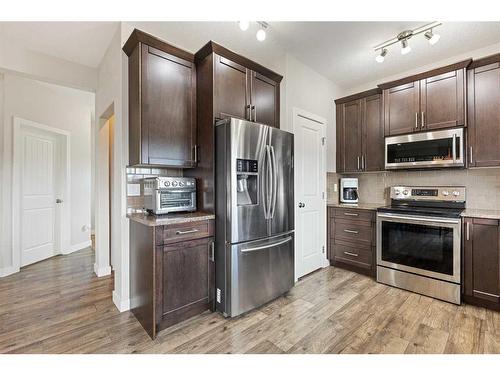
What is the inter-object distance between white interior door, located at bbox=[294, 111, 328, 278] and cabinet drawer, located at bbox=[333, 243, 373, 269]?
0.18m

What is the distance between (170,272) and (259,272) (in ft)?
2.73

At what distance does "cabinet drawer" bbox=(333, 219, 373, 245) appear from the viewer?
3131 mm

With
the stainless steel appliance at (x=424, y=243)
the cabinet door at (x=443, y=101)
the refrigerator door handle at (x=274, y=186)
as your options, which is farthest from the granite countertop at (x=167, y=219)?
the cabinet door at (x=443, y=101)

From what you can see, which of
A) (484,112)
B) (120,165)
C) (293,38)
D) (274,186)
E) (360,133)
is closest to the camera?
(120,165)

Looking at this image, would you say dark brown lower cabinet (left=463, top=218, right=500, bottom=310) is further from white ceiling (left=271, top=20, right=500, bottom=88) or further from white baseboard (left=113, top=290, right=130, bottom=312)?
white baseboard (left=113, top=290, right=130, bottom=312)

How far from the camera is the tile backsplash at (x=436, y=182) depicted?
273 cm

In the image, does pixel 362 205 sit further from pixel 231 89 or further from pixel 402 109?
pixel 231 89

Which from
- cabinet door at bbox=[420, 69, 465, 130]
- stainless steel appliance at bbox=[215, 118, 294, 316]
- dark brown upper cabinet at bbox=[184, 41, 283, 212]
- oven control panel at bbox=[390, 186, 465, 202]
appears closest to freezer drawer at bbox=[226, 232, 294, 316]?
stainless steel appliance at bbox=[215, 118, 294, 316]

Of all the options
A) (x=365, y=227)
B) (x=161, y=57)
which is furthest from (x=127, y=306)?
(x=365, y=227)

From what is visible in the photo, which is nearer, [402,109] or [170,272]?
[170,272]

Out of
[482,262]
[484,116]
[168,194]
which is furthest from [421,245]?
[168,194]

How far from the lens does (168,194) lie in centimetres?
218

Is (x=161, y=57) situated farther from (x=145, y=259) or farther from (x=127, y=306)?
(x=127, y=306)
